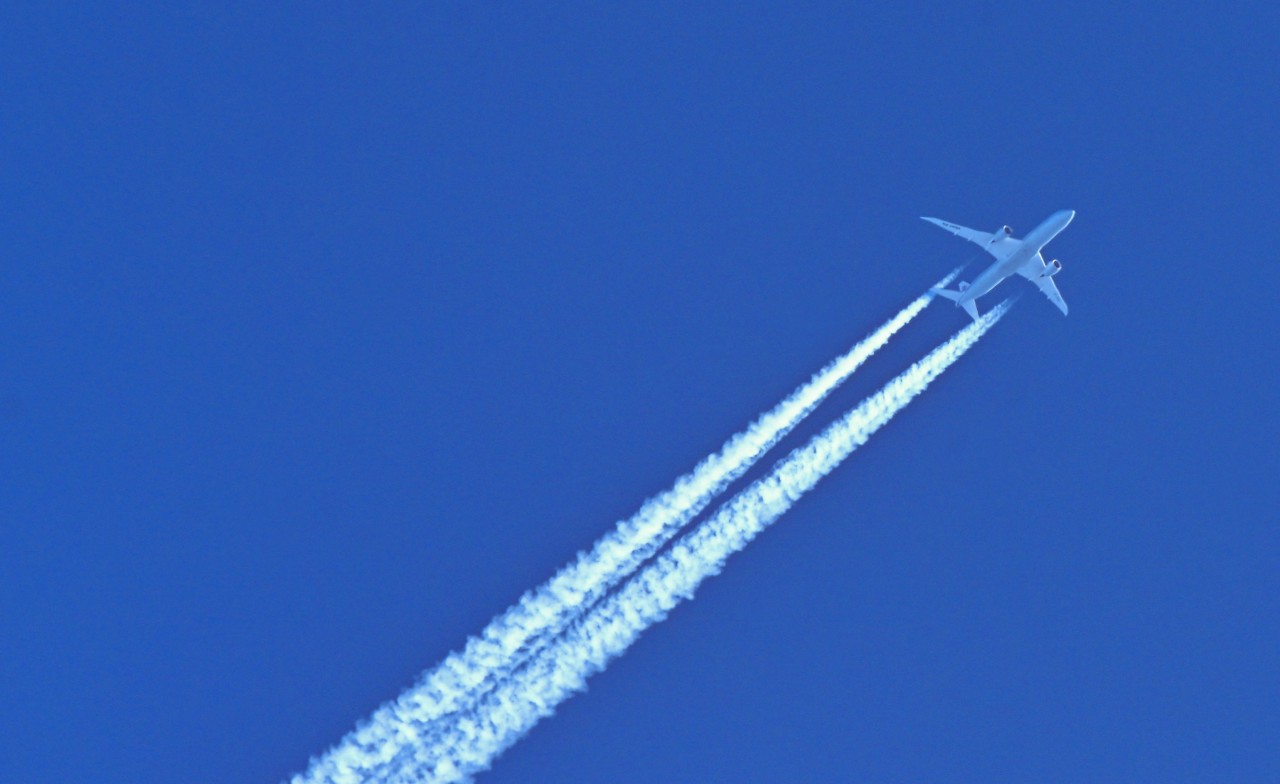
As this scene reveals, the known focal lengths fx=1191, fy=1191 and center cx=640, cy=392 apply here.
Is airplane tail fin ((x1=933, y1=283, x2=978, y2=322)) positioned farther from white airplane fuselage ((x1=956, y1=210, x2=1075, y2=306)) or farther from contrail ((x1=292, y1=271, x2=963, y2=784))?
contrail ((x1=292, y1=271, x2=963, y2=784))

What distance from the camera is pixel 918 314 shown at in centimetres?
3653

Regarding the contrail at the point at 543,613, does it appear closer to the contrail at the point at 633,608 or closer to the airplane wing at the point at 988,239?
the contrail at the point at 633,608

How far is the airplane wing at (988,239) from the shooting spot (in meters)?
36.1

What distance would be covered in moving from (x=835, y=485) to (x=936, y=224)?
28.5 feet

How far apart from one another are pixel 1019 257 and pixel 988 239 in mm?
1232

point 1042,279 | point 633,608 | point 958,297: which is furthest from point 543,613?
point 1042,279

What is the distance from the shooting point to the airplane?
35781 millimetres

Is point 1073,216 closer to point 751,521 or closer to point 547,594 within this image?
point 751,521

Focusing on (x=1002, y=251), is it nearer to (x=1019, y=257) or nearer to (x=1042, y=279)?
(x=1019, y=257)

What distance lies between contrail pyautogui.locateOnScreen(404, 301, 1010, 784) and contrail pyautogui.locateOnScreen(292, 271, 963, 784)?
406 mm

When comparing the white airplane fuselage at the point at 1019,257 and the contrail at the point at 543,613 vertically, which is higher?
the white airplane fuselage at the point at 1019,257

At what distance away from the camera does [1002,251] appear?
3625 centimetres

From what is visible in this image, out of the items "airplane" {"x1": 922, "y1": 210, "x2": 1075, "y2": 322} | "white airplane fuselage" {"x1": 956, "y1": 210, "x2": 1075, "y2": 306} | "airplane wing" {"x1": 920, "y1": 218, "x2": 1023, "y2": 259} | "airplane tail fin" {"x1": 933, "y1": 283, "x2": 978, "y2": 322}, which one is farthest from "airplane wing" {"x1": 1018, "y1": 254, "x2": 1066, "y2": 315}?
"airplane tail fin" {"x1": 933, "y1": 283, "x2": 978, "y2": 322}

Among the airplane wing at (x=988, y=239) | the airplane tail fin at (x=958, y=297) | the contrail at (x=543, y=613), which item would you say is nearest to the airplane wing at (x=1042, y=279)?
the airplane wing at (x=988, y=239)
